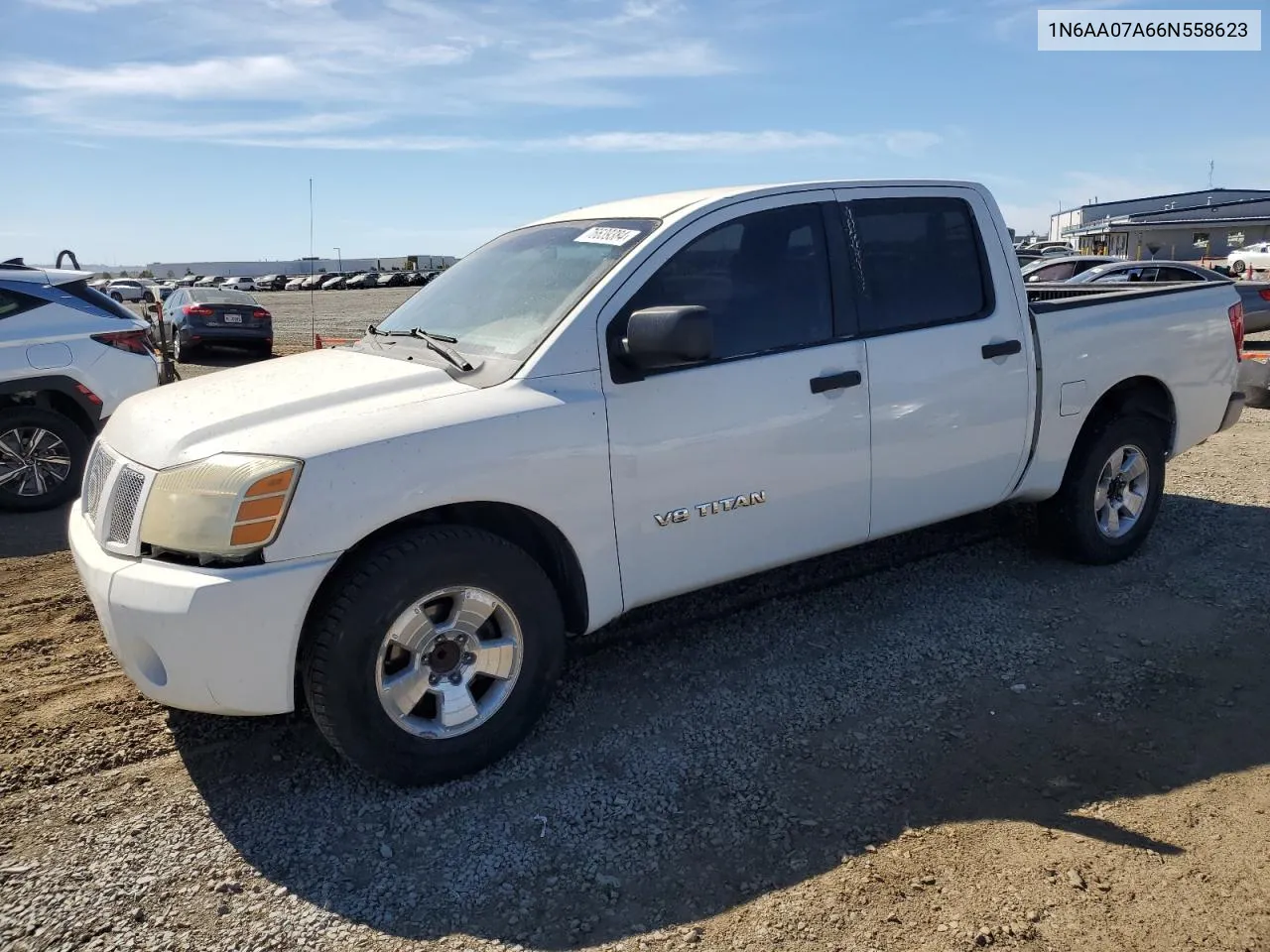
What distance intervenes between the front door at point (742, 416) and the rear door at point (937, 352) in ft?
0.52

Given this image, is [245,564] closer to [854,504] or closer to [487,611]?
[487,611]

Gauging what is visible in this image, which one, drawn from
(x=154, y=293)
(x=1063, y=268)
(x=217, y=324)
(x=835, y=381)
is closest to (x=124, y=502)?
(x=835, y=381)

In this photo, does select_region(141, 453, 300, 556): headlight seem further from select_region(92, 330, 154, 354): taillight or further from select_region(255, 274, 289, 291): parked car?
select_region(255, 274, 289, 291): parked car

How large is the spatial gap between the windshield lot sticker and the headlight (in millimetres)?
1571

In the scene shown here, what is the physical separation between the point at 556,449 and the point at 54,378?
5526 millimetres

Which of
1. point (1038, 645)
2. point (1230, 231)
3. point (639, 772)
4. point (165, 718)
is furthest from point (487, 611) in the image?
point (1230, 231)

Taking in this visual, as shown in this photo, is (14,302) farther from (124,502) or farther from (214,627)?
(214,627)

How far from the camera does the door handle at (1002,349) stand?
452 centimetres

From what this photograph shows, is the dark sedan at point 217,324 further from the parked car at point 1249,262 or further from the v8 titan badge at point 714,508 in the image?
the parked car at point 1249,262

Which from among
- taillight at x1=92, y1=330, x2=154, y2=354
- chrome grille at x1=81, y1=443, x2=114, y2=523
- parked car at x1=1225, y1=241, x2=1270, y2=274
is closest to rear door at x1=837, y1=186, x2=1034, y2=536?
chrome grille at x1=81, y1=443, x2=114, y2=523

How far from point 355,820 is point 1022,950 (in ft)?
6.62

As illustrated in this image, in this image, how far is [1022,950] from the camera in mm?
2564

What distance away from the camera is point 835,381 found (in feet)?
13.2

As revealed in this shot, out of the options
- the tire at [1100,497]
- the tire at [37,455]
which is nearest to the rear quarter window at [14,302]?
the tire at [37,455]
